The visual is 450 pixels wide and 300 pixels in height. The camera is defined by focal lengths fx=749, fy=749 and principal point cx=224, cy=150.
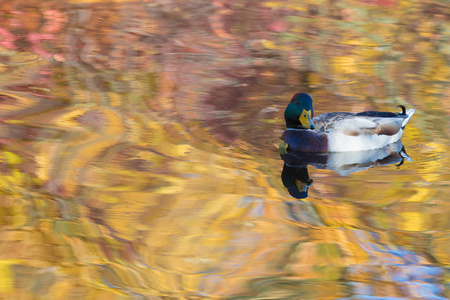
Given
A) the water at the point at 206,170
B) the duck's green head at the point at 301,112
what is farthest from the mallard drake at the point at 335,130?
the water at the point at 206,170

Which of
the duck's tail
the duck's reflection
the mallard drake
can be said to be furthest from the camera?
the duck's tail

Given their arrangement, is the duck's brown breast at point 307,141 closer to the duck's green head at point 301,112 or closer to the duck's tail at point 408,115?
the duck's green head at point 301,112

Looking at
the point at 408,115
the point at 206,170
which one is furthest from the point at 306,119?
the point at 206,170

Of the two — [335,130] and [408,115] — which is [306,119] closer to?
[335,130]

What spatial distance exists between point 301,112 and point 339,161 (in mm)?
533

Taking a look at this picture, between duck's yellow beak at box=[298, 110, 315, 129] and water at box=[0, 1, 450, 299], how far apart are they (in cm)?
28

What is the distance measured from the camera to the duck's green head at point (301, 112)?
233 inches

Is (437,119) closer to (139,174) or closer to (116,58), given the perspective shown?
(139,174)

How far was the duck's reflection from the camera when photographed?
5.39 meters

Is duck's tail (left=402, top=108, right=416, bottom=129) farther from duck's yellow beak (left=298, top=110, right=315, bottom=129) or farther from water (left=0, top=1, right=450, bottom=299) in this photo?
duck's yellow beak (left=298, top=110, right=315, bottom=129)

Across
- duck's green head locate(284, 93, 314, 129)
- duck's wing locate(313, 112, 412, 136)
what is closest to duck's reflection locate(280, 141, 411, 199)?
duck's wing locate(313, 112, 412, 136)

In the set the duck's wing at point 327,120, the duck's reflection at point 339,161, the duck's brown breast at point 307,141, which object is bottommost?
the duck's reflection at point 339,161

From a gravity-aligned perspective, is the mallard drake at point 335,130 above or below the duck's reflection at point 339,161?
above

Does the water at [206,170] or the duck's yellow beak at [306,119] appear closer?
the water at [206,170]
